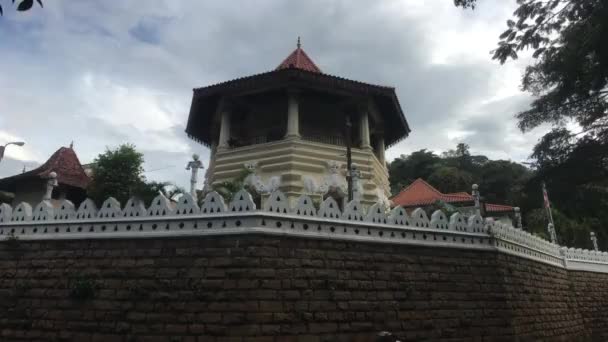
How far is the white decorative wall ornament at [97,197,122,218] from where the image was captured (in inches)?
275

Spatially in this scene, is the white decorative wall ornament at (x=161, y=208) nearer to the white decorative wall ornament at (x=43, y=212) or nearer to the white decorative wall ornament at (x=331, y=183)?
the white decorative wall ornament at (x=43, y=212)

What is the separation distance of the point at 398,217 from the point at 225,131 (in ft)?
27.8

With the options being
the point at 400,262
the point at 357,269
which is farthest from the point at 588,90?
the point at 357,269

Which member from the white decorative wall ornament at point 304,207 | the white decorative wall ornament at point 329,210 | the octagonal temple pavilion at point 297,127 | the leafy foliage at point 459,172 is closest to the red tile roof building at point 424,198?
the octagonal temple pavilion at point 297,127

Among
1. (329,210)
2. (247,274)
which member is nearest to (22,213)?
(247,274)

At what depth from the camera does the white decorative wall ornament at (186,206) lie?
6.60 meters

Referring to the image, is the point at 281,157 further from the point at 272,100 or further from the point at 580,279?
the point at 580,279

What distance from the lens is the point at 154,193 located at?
7.98 m

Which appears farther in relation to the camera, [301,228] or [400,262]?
[400,262]

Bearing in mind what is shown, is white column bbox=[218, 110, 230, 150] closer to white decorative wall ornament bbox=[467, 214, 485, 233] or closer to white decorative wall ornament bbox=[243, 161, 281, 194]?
white decorative wall ornament bbox=[243, 161, 281, 194]

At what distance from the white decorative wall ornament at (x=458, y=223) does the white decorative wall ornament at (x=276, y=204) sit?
3491 mm

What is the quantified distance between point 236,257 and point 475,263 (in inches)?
186

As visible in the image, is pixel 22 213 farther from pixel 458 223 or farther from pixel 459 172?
pixel 459 172

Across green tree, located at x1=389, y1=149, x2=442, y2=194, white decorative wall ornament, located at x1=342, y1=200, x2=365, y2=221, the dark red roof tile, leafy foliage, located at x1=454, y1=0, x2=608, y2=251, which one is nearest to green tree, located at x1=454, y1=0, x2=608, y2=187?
leafy foliage, located at x1=454, y1=0, x2=608, y2=251
